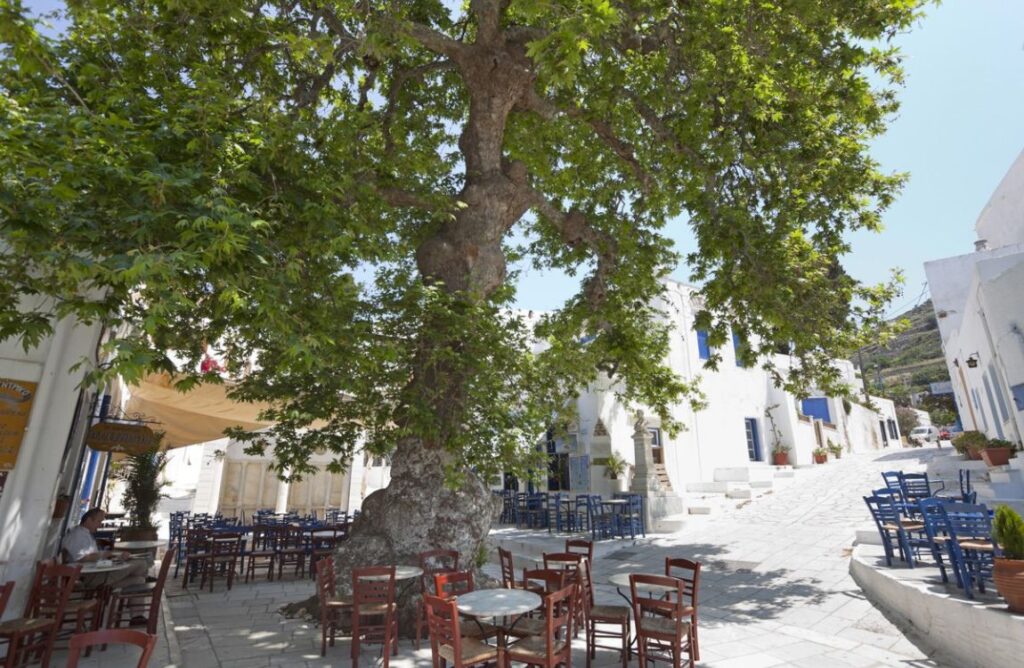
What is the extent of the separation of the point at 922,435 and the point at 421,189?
142ft

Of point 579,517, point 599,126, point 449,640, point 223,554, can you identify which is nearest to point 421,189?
point 599,126

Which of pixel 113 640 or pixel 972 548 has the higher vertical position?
pixel 972 548

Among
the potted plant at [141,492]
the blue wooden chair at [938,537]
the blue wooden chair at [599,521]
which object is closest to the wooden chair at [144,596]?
the potted plant at [141,492]

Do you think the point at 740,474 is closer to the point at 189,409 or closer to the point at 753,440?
the point at 753,440

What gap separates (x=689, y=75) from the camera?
25.0 feet

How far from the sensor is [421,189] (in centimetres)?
713

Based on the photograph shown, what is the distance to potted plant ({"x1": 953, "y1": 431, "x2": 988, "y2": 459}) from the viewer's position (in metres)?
12.7

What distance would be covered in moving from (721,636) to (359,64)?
28.7ft

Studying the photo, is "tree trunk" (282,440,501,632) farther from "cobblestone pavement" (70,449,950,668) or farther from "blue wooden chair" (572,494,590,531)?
"blue wooden chair" (572,494,590,531)

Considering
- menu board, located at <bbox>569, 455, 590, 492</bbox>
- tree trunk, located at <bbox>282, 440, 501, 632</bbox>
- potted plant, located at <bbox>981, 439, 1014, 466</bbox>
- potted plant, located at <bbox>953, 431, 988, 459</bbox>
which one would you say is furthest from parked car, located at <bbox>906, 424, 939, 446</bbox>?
tree trunk, located at <bbox>282, 440, 501, 632</bbox>

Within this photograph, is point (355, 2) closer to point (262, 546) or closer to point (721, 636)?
point (721, 636)

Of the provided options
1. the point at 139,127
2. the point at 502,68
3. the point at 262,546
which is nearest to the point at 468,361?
the point at 139,127

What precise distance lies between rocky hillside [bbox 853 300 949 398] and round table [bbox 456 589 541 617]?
52.5 m

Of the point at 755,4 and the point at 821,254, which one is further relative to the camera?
the point at 821,254
